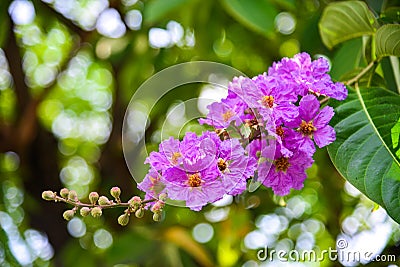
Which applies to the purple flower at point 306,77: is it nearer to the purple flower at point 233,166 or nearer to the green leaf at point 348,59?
the purple flower at point 233,166

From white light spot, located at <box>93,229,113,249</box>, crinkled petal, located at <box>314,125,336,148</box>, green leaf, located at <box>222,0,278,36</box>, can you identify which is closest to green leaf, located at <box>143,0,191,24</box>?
green leaf, located at <box>222,0,278,36</box>

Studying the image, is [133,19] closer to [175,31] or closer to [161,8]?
[175,31]

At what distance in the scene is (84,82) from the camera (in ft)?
11.0

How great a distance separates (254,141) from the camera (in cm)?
80

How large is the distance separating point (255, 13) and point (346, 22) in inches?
13.9

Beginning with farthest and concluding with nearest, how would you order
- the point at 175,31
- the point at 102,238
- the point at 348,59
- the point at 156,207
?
the point at 102,238
the point at 175,31
the point at 348,59
the point at 156,207

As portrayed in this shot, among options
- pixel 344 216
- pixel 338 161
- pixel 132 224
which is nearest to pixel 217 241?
pixel 132 224

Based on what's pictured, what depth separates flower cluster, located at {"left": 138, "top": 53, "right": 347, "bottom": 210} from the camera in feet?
2.47

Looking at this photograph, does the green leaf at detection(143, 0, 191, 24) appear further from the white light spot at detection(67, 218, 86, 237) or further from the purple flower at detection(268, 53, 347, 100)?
the white light spot at detection(67, 218, 86, 237)

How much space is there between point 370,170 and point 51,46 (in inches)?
105

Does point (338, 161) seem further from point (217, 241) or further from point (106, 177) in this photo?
point (106, 177)

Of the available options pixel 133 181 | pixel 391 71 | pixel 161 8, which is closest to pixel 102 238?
pixel 133 181

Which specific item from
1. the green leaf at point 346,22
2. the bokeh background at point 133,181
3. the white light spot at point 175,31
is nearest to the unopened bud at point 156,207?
the green leaf at point 346,22

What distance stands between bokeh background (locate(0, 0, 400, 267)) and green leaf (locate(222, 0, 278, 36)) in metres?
0.32
